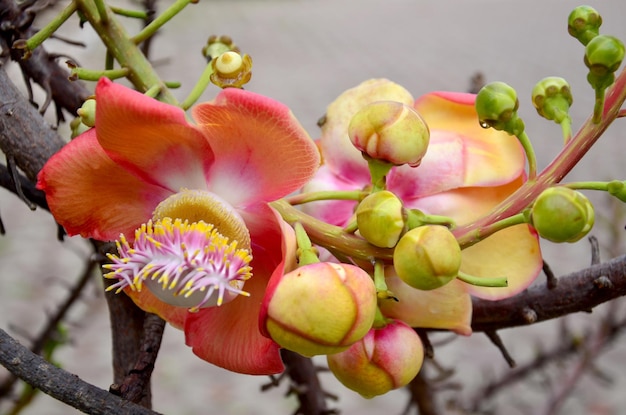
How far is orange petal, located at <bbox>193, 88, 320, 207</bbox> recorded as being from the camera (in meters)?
0.31

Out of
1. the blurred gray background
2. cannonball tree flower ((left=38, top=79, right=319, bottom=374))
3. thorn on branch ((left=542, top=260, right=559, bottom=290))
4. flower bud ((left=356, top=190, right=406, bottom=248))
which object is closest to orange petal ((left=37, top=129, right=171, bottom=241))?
cannonball tree flower ((left=38, top=79, right=319, bottom=374))

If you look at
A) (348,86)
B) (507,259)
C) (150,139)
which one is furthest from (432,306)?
(348,86)

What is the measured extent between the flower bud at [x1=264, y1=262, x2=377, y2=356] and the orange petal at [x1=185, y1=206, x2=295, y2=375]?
0.05 m

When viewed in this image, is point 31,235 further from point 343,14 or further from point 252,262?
point 343,14

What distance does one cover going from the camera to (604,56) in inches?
11.9

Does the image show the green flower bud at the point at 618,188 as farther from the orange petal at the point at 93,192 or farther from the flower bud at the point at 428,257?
the orange petal at the point at 93,192

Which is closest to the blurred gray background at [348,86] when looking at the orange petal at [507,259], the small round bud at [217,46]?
the small round bud at [217,46]

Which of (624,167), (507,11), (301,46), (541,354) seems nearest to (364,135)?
(541,354)

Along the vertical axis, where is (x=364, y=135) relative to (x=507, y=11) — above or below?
above

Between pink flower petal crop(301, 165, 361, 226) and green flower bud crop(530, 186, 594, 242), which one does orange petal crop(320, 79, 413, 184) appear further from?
green flower bud crop(530, 186, 594, 242)

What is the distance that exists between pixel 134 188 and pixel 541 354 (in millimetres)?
673

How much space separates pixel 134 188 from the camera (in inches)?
13.8

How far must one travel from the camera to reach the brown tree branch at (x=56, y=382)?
31 centimetres

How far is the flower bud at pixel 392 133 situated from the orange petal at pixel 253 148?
0.02 m
